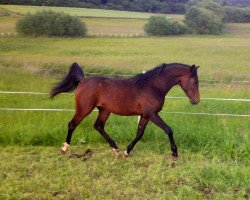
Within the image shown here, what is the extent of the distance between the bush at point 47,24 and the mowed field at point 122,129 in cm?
20

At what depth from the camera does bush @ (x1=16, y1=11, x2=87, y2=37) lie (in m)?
8.59

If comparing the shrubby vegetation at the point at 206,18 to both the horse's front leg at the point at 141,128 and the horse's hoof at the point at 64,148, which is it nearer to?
the horse's front leg at the point at 141,128

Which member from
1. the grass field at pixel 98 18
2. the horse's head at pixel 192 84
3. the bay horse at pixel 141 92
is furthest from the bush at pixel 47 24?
the horse's head at pixel 192 84

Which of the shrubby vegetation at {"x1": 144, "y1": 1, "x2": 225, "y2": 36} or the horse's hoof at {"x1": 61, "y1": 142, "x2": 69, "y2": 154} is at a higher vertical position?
the shrubby vegetation at {"x1": 144, "y1": 1, "x2": 225, "y2": 36}

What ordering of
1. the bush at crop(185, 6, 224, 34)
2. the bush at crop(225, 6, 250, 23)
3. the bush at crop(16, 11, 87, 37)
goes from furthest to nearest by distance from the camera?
the bush at crop(225, 6, 250, 23) → the bush at crop(185, 6, 224, 34) → the bush at crop(16, 11, 87, 37)

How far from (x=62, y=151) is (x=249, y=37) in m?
6.85

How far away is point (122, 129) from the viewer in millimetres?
6145

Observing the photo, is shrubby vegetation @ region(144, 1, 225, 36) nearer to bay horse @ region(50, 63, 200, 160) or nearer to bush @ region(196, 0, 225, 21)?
bush @ region(196, 0, 225, 21)

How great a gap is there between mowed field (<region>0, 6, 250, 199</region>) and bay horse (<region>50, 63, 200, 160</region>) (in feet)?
2.00

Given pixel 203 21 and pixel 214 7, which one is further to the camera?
pixel 214 7

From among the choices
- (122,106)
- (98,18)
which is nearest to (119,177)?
(122,106)

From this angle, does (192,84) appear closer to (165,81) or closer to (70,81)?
(165,81)

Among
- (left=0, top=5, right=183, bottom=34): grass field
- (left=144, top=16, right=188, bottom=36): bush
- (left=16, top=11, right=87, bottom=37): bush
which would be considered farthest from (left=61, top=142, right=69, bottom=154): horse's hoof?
(left=144, top=16, right=188, bottom=36): bush

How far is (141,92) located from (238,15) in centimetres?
594
